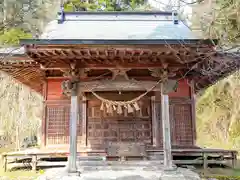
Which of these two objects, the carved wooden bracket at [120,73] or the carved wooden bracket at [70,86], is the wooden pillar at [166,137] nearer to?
the carved wooden bracket at [120,73]

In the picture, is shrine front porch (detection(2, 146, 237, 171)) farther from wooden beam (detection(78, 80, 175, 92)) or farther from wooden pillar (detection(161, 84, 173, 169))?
wooden beam (detection(78, 80, 175, 92))

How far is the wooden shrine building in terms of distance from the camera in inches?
227

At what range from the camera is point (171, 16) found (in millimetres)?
10266

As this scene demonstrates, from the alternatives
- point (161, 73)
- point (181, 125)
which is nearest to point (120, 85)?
point (161, 73)

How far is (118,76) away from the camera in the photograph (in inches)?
262

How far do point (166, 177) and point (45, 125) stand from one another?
4450 millimetres

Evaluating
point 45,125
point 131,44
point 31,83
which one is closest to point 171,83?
point 131,44

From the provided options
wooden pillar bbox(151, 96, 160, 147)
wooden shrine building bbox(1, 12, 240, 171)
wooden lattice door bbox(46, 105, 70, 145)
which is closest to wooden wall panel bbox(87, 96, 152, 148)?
wooden shrine building bbox(1, 12, 240, 171)

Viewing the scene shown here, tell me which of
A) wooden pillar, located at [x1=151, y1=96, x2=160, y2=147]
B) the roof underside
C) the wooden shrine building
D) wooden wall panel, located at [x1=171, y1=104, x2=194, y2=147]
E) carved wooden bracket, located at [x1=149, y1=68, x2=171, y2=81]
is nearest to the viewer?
the roof underside

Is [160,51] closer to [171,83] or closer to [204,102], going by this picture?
[171,83]

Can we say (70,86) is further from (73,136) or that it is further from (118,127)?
(118,127)

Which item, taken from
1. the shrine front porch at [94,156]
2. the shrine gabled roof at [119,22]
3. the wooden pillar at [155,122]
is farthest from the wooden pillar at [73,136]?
the wooden pillar at [155,122]

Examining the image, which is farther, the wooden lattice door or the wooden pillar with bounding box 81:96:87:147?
the wooden lattice door

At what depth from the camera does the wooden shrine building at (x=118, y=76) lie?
5773 millimetres
